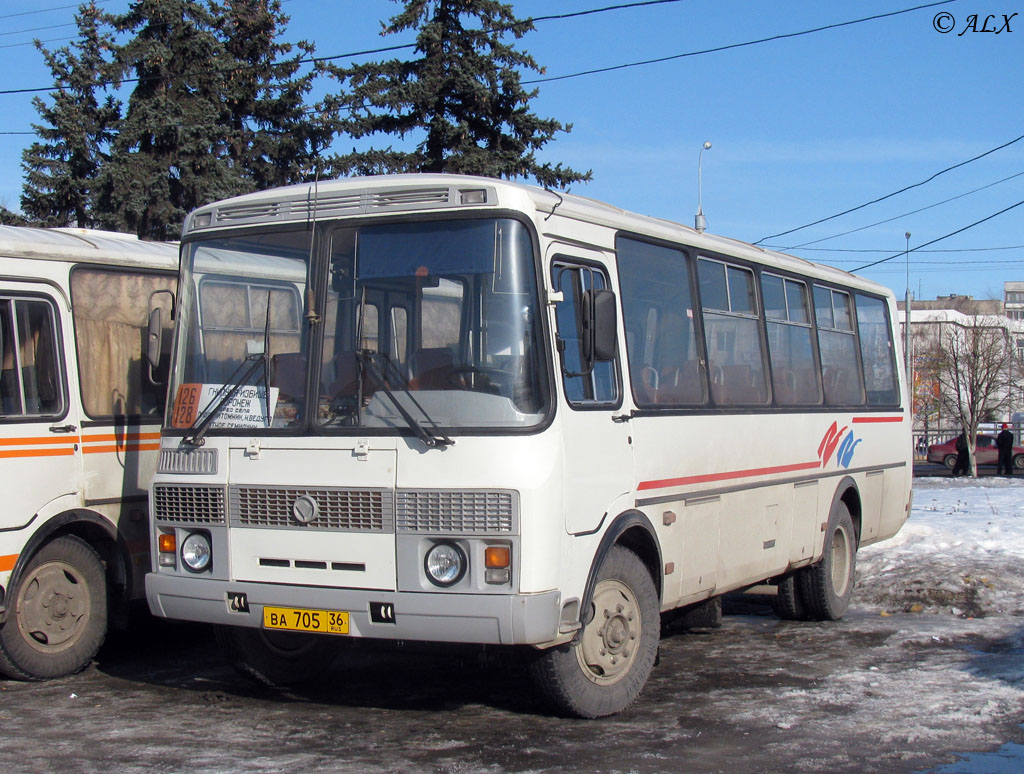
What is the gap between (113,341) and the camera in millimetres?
9023

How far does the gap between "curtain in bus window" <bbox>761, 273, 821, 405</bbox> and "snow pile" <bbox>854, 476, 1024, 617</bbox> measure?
8.02 feet

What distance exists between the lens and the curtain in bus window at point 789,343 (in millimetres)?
10102

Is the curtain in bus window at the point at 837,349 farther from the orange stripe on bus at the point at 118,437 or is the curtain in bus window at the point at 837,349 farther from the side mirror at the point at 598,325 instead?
the orange stripe on bus at the point at 118,437

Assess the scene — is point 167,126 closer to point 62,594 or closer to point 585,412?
point 62,594

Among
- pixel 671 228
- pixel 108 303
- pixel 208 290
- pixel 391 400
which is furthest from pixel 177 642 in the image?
pixel 671 228

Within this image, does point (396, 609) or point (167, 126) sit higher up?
point (167, 126)

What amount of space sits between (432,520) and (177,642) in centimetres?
453

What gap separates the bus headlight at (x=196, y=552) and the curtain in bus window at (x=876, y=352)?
7.41 metres

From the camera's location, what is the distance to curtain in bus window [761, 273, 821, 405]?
398 inches

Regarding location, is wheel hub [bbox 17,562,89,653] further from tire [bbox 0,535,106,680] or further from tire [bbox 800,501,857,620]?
tire [bbox 800,501,857,620]

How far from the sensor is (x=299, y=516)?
Result: 267 inches


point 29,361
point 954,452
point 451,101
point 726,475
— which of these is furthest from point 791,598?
point 954,452

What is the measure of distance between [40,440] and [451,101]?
2267 centimetres

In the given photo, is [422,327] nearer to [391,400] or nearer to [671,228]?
[391,400]
